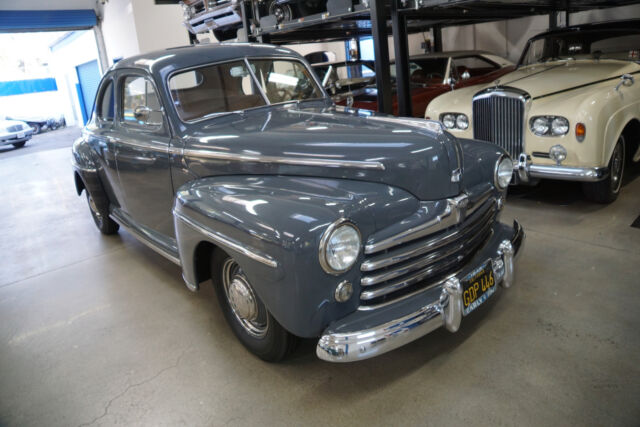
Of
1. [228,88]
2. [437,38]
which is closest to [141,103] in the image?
[228,88]

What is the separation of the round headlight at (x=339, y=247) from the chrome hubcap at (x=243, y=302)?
1.78ft

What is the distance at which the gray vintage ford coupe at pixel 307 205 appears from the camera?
1943mm

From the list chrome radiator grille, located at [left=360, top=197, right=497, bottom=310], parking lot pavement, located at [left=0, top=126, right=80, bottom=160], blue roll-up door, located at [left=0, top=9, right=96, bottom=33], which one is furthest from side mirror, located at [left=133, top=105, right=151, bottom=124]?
blue roll-up door, located at [left=0, top=9, right=96, bottom=33]

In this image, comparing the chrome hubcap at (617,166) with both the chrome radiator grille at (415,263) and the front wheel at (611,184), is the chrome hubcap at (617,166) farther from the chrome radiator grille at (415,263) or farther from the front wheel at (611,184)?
the chrome radiator grille at (415,263)

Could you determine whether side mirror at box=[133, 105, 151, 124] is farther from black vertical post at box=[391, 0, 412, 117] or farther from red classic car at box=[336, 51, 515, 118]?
red classic car at box=[336, 51, 515, 118]

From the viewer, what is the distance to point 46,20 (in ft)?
42.6

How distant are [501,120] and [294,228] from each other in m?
3.15

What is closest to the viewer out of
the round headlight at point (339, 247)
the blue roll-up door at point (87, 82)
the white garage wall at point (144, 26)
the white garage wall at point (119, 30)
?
the round headlight at point (339, 247)

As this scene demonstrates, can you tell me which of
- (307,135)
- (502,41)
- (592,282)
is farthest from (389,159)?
(502,41)

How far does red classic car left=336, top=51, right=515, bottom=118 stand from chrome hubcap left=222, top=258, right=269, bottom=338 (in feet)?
14.3

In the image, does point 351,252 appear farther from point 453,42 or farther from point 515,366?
point 453,42

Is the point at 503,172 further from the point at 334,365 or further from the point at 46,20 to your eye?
the point at 46,20

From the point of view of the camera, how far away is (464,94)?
4992mm

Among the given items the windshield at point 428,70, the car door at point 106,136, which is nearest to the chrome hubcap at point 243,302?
the car door at point 106,136
